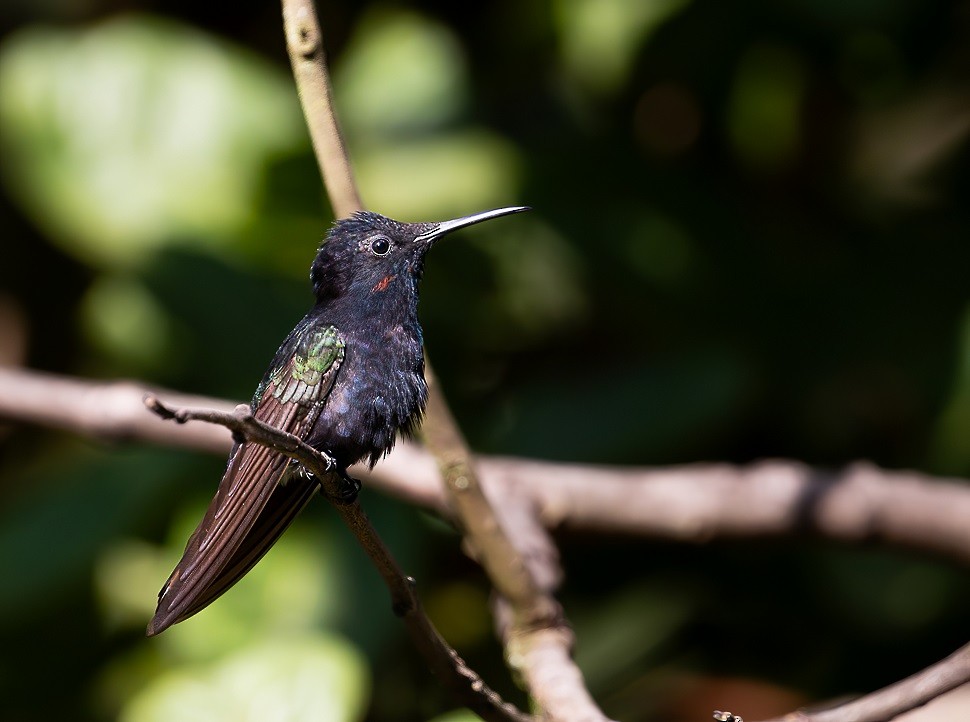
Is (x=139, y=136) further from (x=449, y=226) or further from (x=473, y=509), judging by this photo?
(x=473, y=509)

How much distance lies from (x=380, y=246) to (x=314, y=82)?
0.43 m

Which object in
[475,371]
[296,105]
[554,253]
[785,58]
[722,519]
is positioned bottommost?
[722,519]

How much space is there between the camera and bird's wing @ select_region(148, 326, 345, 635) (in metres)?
1.65

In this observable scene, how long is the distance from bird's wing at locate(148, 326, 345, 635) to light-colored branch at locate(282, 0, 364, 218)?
319 millimetres

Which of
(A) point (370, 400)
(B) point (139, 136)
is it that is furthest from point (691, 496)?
(B) point (139, 136)

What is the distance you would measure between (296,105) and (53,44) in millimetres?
907

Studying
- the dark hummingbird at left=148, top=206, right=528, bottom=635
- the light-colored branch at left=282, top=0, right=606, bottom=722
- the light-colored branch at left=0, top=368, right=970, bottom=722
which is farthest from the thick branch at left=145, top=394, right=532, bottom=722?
the light-colored branch at left=0, top=368, right=970, bottom=722

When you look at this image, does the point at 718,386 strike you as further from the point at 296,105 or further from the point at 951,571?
the point at 296,105

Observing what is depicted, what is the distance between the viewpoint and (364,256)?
2264mm

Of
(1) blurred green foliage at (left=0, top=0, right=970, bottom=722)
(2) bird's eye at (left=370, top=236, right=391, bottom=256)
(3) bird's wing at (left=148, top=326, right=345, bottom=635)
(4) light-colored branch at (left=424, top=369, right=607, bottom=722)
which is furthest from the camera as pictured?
(1) blurred green foliage at (left=0, top=0, right=970, bottom=722)

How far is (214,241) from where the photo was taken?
3461mm

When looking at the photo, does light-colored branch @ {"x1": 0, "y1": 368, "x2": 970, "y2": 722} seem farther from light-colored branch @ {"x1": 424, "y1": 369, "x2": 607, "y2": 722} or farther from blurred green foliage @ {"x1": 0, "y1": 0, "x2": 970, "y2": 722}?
light-colored branch @ {"x1": 424, "y1": 369, "x2": 607, "y2": 722}

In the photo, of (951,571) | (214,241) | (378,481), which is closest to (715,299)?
(951,571)

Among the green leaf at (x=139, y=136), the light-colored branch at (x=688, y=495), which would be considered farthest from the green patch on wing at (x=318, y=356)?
the green leaf at (x=139, y=136)
